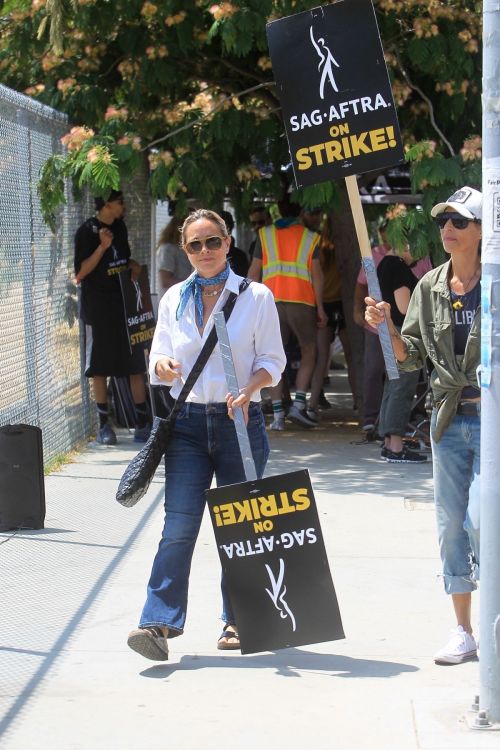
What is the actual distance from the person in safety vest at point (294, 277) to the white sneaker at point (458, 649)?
20.2ft

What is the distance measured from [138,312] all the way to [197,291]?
5.59 m

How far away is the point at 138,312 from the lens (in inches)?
438

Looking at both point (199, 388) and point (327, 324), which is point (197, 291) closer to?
point (199, 388)

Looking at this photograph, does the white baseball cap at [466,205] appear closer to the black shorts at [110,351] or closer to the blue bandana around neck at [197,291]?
the blue bandana around neck at [197,291]

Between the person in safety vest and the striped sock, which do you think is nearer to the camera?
the person in safety vest

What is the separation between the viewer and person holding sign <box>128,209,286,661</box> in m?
5.42

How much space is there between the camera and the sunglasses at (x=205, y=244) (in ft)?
17.9

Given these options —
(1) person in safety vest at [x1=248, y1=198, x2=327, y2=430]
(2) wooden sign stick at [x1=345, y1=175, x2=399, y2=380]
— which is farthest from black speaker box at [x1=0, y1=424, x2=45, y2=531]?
(1) person in safety vest at [x1=248, y1=198, x2=327, y2=430]

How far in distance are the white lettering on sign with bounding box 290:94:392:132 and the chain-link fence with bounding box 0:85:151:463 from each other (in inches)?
159

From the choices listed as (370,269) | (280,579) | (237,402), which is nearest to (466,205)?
(370,269)

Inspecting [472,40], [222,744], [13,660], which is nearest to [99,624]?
[13,660]

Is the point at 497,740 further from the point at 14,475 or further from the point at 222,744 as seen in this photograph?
the point at 14,475

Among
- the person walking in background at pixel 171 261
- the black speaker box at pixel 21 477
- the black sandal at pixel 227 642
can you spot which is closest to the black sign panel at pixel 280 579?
the black sandal at pixel 227 642

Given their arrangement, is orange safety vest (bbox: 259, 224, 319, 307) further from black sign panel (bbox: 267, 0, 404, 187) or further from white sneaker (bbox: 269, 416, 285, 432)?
black sign panel (bbox: 267, 0, 404, 187)
